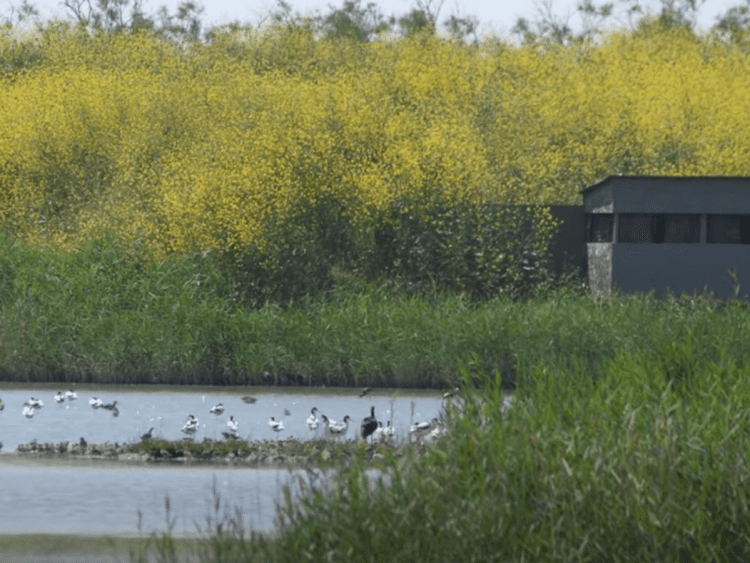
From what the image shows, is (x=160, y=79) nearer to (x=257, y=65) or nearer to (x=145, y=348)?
(x=257, y=65)

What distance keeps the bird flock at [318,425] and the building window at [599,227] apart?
10666mm

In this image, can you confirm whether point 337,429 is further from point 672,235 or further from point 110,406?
point 672,235

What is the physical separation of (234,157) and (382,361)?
33.7ft

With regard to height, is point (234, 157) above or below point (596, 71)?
below

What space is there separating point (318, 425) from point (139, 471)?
7.62 ft

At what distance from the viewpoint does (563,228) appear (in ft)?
96.5

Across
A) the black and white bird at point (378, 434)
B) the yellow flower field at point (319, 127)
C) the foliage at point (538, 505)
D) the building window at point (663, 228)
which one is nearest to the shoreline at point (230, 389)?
the black and white bird at point (378, 434)

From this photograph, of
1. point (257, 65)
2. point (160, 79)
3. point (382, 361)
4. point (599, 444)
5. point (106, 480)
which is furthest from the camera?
point (257, 65)

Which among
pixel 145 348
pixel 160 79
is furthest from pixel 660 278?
pixel 160 79

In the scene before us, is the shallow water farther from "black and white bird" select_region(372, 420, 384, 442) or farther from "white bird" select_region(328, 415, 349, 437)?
→ "white bird" select_region(328, 415, 349, 437)

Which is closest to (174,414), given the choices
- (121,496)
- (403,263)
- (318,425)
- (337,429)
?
(318,425)

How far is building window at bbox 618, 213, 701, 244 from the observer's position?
91.6ft

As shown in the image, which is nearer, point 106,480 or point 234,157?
point 106,480

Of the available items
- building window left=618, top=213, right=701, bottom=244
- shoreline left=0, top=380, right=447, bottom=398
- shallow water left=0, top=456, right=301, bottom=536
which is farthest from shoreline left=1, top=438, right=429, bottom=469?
building window left=618, top=213, right=701, bottom=244
